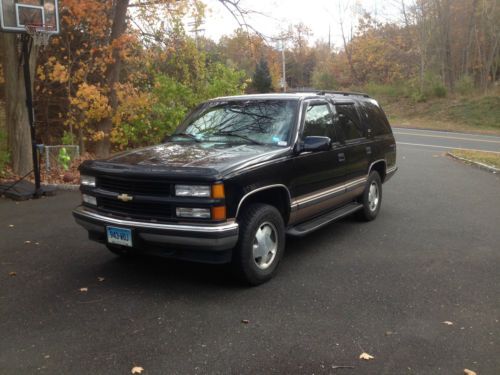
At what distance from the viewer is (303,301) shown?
4297 mm

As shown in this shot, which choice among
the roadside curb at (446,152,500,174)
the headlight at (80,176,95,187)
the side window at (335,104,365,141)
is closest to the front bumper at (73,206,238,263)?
the headlight at (80,176,95,187)

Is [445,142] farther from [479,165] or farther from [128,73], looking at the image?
[128,73]

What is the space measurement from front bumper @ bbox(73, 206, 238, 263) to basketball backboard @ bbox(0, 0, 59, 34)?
5320mm

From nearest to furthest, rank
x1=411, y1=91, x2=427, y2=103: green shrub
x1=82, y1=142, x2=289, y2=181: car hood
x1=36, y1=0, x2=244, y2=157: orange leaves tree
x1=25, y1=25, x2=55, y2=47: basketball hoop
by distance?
x1=82, y1=142, x2=289, y2=181: car hood, x1=25, y1=25, x2=55, y2=47: basketball hoop, x1=36, y1=0, x2=244, y2=157: orange leaves tree, x1=411, y1=91, x2=427, y2=103: green shrub

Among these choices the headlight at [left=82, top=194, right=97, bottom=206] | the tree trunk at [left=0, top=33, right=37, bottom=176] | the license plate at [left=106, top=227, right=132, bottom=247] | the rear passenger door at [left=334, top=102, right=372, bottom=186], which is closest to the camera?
the license plate at [left=106, top=227, right=132, bottom=247]

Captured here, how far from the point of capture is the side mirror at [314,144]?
507 cm

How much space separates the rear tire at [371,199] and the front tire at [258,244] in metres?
2.51

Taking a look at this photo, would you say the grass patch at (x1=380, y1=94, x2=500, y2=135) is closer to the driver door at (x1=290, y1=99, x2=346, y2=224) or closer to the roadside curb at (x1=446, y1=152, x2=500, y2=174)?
the roadside curb at (x1=446, y1=152, x2=500, y2=174)

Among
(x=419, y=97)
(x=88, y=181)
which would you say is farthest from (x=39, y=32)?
(x=419, y=97)

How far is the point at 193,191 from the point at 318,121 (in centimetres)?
222

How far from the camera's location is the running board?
5.19m

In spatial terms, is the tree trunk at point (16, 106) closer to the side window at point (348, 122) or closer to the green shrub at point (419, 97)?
the side window at point (348, 122)

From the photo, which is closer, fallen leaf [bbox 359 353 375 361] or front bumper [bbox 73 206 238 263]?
fallen leaf [bbox 359 353 375 361]

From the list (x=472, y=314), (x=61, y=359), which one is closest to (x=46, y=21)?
(x=61, y=359)
